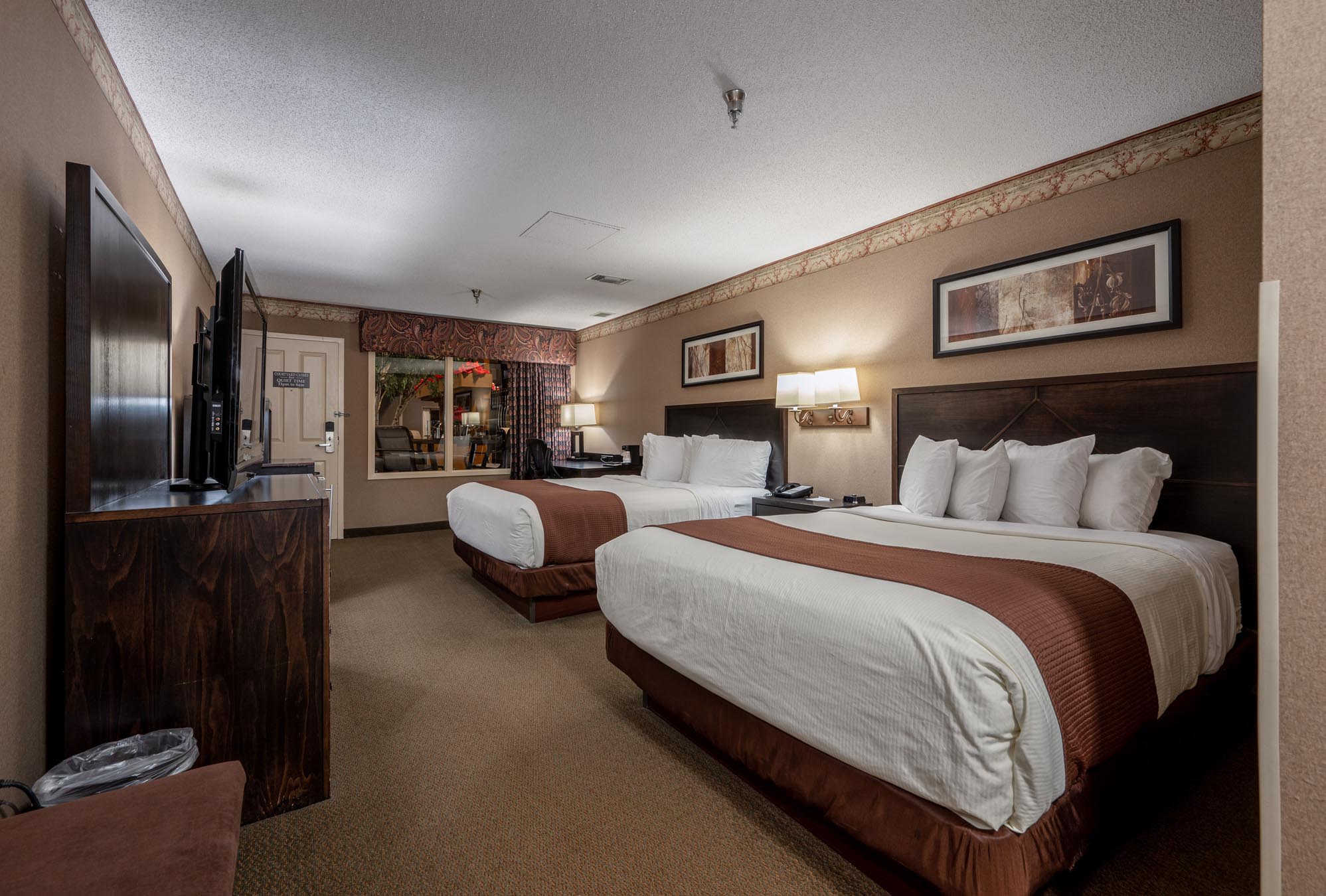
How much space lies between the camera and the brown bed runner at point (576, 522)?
363 cm

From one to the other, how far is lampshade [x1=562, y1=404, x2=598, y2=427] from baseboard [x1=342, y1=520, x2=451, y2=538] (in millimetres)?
1880

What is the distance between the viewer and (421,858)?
64.7 inches

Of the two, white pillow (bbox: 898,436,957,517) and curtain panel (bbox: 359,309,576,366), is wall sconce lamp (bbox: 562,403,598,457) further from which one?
white pillow (bbox: 898,436,957,517)

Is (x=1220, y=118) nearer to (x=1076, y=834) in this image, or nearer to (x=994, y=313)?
(x=994, y=313)

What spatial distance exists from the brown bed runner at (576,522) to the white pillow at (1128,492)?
2.56m

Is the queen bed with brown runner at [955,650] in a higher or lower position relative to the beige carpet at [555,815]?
higher

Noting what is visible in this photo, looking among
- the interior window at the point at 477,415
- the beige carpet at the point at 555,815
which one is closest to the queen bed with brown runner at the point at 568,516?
the beige carpet at the point at 555,815

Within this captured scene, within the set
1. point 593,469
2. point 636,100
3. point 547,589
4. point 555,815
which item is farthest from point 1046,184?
point 593,469

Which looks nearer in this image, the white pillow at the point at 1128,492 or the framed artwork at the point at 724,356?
the white pillow at the point at 1128,492

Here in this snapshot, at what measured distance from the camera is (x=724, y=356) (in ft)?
17.8

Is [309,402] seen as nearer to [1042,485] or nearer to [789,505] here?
[789,505]

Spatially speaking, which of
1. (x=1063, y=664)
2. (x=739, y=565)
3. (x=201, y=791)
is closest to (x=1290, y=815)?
(x=1063, y=664)

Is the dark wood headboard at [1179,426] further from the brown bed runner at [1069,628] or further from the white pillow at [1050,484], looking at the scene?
the brown bed runner at [1069,628]

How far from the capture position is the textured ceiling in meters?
2.03
